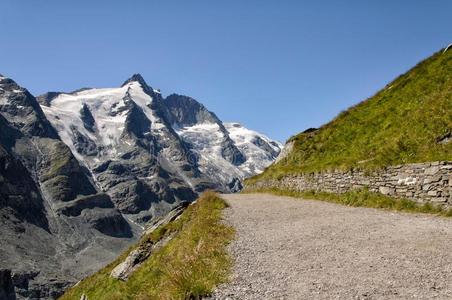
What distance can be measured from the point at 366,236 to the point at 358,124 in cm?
2569

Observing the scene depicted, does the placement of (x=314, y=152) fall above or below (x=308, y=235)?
above

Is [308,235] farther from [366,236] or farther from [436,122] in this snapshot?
[436,122]

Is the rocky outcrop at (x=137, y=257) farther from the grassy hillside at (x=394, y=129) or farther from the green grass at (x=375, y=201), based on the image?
the grassy hillside at (x=394, y=129)

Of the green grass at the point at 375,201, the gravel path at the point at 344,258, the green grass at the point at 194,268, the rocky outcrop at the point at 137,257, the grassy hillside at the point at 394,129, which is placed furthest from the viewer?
the rocky outcrop at the point at 137,257

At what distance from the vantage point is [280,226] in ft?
75.9

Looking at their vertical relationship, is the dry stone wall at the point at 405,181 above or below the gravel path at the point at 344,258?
above

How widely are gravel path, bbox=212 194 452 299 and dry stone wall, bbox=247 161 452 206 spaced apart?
5.18 ft

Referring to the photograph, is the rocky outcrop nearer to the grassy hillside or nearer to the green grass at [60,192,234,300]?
the green grass at [60,192,234,300]

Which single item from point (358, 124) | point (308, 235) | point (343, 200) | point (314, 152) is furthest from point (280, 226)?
point (314, 152)

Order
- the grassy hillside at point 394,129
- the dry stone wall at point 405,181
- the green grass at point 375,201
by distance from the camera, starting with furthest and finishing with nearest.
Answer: the grassy hillside at point 394,129 → the green grass at point 375,201 → the dry stone wall at point 405,181

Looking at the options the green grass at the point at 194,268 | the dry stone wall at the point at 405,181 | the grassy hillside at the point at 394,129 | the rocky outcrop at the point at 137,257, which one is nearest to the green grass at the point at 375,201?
the dry stone wall at the point at 405,181

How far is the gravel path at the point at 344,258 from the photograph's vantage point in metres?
11.8

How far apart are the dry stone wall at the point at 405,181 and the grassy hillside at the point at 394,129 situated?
2.73 feet

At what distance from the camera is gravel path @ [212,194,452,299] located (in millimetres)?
11789
